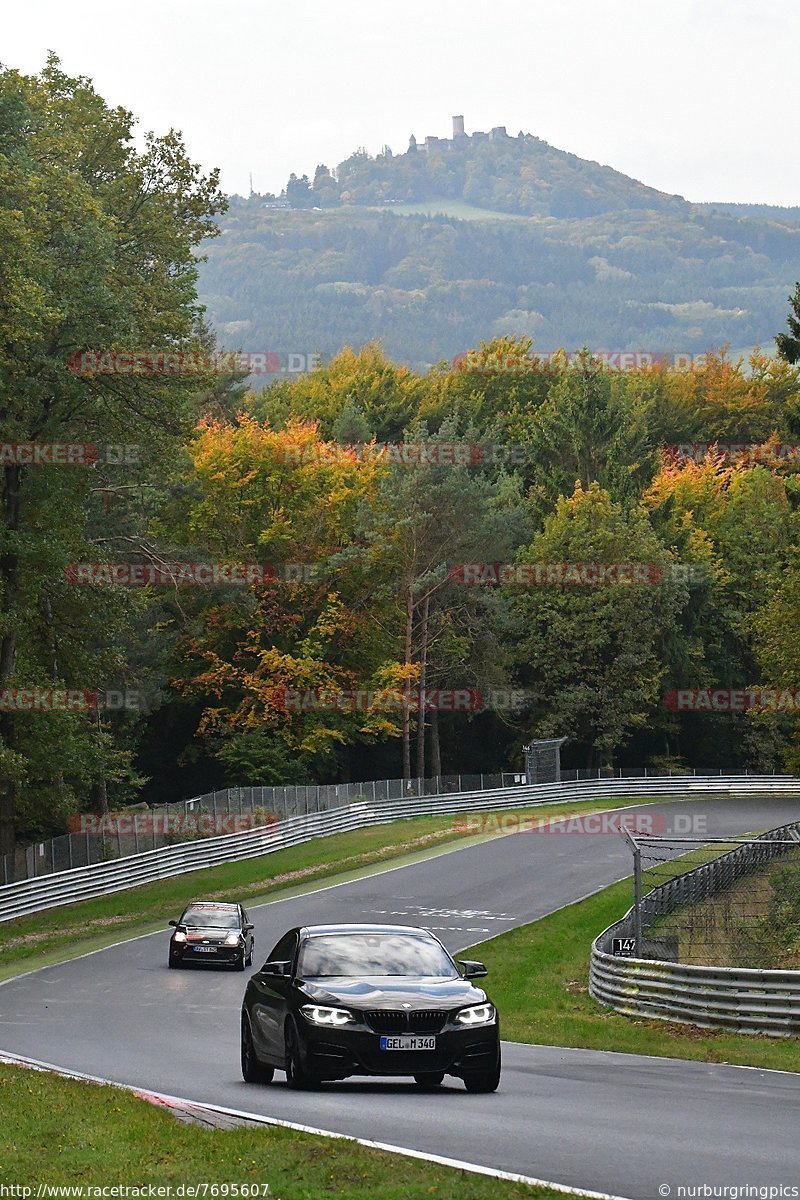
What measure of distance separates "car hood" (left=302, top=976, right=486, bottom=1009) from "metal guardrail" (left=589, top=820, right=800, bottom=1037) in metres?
7.98

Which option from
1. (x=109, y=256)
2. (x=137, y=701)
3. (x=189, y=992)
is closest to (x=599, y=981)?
(x=189, y=992)

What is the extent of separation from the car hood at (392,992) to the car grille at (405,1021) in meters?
0.07

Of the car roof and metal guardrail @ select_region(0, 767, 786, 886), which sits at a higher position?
the car roof

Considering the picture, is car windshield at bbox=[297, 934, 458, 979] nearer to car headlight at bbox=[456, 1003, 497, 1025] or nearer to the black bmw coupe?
the black bmw coupe

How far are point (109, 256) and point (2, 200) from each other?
3354mm

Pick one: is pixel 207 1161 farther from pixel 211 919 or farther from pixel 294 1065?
pixel 211 919

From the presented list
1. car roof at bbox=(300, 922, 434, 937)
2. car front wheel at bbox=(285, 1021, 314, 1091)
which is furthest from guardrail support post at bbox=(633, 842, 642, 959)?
car front wheel at bbox=(285, 1021, 314, 1091)

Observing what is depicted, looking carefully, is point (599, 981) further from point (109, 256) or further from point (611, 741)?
point (611, 741)

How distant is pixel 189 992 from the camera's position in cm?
2830

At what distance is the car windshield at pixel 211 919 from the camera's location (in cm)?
3288

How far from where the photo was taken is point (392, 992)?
13758mm

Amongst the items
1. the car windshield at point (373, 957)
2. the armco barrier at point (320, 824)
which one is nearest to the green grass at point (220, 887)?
the armco barrier at point (320, 824)

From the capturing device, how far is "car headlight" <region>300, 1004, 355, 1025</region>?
13.5 m

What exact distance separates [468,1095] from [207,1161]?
4.25m
